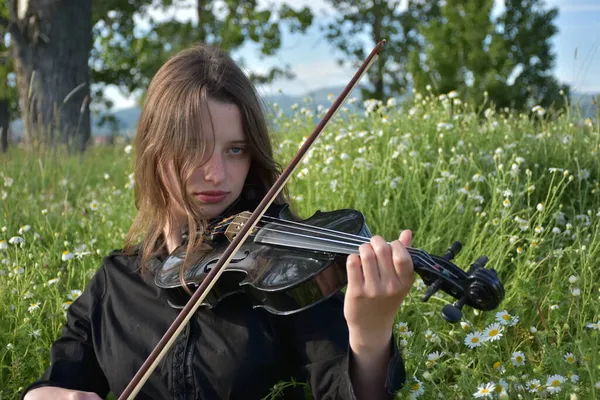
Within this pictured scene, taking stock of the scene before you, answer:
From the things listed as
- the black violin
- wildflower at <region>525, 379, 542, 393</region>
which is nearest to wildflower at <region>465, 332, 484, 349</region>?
wildflower at <region>525, 379, 542, 393</region>

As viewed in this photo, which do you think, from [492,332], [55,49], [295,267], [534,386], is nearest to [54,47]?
[55,49]

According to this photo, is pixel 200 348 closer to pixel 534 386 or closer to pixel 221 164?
pixel 221 164

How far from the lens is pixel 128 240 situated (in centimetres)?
233

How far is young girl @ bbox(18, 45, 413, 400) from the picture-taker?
1783 millimetres

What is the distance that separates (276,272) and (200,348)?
0.35 metres

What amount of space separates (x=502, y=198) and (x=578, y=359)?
1.25 metres

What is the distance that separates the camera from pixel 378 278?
1.46 m

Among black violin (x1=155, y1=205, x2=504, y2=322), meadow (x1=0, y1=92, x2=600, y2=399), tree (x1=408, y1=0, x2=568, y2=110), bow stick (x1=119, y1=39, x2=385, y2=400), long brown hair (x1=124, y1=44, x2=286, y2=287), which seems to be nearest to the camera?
black violin (x1=155, y1=205, x2=504, y2=322)

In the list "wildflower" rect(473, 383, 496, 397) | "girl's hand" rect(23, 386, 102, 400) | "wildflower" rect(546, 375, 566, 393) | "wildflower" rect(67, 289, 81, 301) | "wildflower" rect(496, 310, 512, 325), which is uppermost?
"wildflower" rect(496, 310, 512, 325)

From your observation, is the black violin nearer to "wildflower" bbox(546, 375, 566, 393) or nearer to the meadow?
the meadow

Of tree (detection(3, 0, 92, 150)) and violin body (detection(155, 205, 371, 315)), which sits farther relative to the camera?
tree (detection(3, 0, 92, 150))

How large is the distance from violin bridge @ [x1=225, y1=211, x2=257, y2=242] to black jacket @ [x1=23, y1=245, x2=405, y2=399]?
171mm

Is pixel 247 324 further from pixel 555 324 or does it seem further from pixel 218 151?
pixel 555 324

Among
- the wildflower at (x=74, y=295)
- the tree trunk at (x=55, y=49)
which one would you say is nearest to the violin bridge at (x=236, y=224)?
the wildflower at (x=74, y=295)
